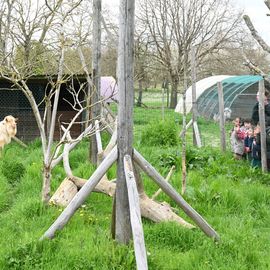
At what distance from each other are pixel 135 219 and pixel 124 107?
1.12 m

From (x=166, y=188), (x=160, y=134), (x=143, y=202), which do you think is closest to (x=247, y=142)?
(x=160, y=134)

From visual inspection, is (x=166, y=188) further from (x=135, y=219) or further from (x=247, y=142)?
(x=247, y=142)

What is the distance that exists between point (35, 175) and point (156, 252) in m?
3.74

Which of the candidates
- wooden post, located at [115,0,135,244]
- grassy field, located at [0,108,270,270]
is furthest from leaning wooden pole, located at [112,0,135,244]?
grassy field, located at [0,108,270,270]

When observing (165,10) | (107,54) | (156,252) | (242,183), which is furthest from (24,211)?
(165,10)

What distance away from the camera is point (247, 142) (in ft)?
30.6

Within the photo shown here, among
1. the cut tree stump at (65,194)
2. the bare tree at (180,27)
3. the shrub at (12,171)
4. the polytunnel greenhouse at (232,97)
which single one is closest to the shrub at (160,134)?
the shrub at (12,171)

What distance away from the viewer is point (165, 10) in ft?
116

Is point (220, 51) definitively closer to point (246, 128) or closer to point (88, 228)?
point (246, 128)

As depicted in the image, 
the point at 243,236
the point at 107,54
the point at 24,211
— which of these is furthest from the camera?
the point at 107,54

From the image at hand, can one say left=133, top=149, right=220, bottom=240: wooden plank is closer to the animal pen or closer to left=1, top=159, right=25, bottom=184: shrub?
the animal pen

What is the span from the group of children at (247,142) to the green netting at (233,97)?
7913mm

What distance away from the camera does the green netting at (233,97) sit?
19531mm

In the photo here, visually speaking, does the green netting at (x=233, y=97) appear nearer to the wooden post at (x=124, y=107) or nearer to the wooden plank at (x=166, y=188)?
the wooden plank at (x=166, y=188)
